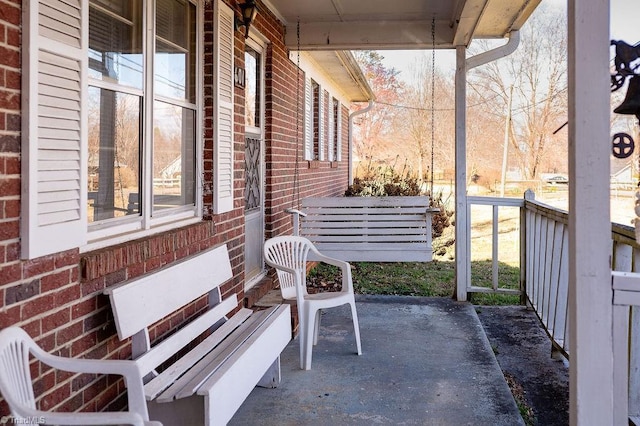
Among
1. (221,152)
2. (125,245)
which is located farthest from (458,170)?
(125,245)

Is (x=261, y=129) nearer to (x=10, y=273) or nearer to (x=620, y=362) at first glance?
(x=10, y=273)

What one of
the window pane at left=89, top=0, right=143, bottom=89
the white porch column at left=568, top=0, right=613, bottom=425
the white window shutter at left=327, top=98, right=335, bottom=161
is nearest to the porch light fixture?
the window pane at left=89, top=0, right=143, bottom=89

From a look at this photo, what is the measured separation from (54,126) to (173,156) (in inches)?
53.7

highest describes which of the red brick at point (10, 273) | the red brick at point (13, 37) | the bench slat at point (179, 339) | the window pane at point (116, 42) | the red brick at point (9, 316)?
the window pane at point (116, 42)

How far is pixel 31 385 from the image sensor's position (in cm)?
195

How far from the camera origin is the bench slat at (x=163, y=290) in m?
2.46

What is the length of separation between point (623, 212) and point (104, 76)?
8525mm

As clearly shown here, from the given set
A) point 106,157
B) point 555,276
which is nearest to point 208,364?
point 106,157

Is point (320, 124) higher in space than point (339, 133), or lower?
lower

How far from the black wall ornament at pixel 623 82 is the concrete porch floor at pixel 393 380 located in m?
1.61

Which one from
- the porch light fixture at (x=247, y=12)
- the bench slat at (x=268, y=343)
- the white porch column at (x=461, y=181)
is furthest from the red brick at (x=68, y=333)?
the white porch column at (x=461, y=181)

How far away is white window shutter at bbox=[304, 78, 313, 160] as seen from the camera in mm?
7527

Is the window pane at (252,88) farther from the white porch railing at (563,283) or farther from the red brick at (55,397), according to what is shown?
the red brick at (55,397)

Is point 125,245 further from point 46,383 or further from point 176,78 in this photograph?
point 176,78
